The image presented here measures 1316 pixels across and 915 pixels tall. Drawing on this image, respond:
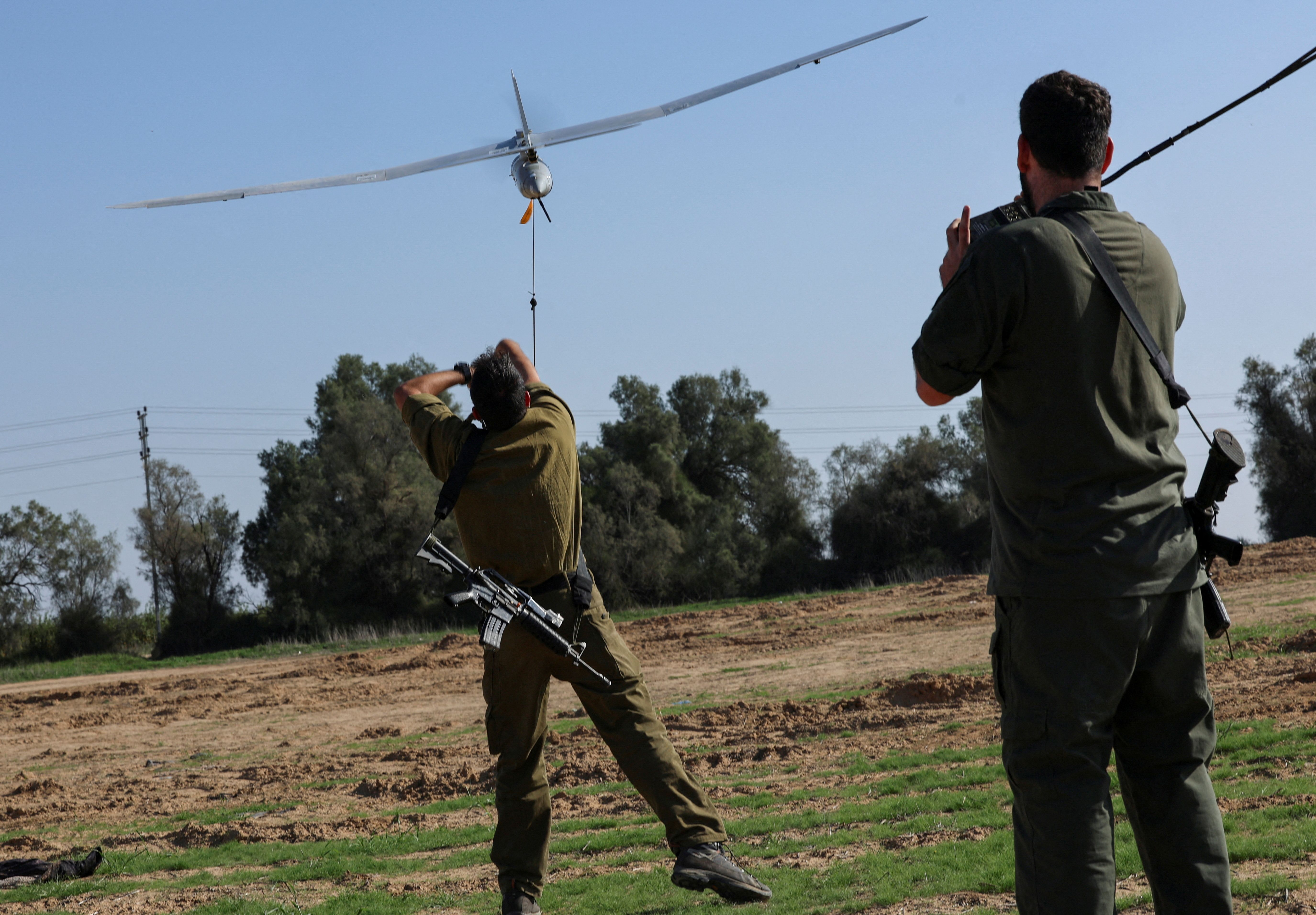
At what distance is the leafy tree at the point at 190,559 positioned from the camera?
46781mm

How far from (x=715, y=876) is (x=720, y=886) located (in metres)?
0.07

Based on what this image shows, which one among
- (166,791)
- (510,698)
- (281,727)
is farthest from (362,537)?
(510,698)

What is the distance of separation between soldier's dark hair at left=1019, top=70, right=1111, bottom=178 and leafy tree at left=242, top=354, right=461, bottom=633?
40893 mm

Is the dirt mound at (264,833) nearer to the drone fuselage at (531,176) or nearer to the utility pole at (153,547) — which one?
the drone fuselage at (531,176)

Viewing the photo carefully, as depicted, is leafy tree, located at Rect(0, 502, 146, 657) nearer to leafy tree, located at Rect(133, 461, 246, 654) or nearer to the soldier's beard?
leafy tree, located at Rect(133, 461, 246, 654)

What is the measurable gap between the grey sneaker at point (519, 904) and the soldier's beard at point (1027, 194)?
380cm

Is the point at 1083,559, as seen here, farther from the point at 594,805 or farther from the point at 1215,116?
the point at 594,805

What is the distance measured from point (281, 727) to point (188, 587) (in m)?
34.9

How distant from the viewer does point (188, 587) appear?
48.0 metres

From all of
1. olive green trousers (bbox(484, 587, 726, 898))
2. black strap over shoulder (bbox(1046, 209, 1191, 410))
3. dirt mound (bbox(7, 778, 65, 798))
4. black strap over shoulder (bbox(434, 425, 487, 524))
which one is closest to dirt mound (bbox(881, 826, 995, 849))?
olive green trousers (bbox(484, 587, 726, 898))

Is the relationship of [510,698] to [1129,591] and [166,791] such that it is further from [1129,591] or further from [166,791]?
[166,791]

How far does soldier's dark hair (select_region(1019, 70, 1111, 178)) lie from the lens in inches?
120

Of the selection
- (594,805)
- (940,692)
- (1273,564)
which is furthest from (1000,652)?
(1273,564)

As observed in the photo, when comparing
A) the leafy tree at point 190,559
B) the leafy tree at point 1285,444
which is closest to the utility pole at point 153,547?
the leafy tree at point 190,559
